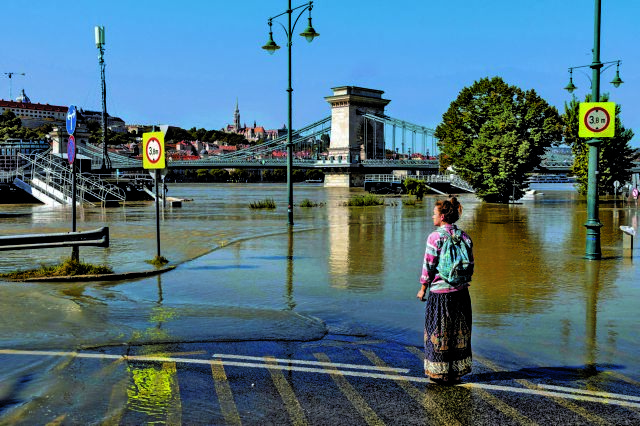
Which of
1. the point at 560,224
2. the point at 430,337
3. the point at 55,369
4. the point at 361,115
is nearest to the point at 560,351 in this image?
the point at 430,337

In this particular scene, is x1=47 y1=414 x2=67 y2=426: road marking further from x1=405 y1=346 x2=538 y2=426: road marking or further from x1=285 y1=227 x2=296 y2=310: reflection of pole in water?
x1=285 y1=227 x2=296 y2=310: reflection of pole in water

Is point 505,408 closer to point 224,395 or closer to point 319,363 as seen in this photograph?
point 319,363

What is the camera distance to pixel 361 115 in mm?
120250

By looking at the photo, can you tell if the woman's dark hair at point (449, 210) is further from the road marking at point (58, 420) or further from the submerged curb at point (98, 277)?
the submerged curb at point (98, 277)

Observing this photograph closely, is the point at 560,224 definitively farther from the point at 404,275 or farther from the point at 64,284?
the point at 64,284

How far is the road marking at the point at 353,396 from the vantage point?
4723 millimetres

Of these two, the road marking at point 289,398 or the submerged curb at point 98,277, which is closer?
the road marking at point 289,398

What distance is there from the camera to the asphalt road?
15.6 feet

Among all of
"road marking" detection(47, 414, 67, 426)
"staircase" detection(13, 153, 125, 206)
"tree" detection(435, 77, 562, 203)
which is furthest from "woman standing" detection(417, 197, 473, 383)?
"tree" detection(435, 77, 562, 203)

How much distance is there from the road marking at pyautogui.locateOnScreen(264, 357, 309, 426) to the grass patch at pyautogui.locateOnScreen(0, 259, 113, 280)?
252 inches

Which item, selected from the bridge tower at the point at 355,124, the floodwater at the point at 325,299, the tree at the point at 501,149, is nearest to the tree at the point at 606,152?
the tree at the point at 501,149

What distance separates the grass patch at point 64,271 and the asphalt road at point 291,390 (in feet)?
15.9

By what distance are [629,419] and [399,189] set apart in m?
64.6

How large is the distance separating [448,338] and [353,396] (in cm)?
93
